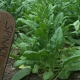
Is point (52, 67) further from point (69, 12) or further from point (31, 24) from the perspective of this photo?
point (69, 12)

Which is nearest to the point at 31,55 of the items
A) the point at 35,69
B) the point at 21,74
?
the point at 35,69

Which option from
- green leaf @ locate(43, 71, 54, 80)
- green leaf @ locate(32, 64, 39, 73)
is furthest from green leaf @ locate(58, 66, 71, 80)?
green leaf @ locate(32, 64, 39, 73)

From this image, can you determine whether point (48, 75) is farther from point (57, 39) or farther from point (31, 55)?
point (57, 39)

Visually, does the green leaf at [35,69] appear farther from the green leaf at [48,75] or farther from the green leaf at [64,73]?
the green leaf at [64,73]

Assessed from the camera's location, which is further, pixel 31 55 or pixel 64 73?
pixel 64 73

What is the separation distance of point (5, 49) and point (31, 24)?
3.45 ft

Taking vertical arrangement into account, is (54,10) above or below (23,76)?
above

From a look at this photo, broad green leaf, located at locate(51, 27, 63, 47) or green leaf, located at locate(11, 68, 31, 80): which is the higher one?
broad green leaf, located at locate(51, 27, 63, 47)

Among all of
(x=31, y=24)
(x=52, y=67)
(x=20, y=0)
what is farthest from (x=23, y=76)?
(x=20, y=0)

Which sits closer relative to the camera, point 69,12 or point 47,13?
point 47,13

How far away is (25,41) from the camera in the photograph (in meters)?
2.95

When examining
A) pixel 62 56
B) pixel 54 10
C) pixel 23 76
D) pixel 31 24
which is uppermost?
pixel 54 10

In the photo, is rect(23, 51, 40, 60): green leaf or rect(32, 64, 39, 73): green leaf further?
rect(32, 64, 39, 73): green leaf

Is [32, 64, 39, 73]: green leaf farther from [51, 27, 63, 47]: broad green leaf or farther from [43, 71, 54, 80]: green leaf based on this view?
[51, 27, 63, 47]: broad green leaf
